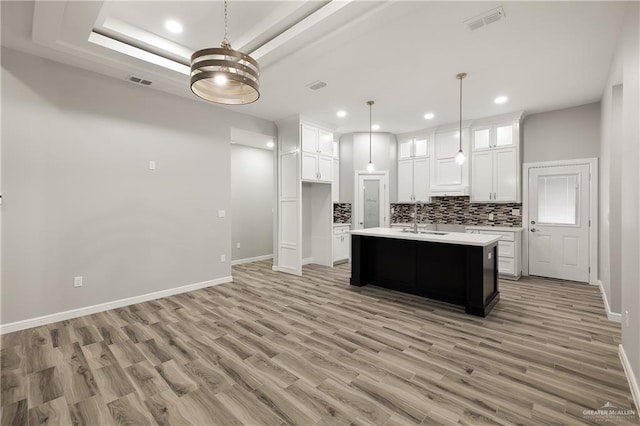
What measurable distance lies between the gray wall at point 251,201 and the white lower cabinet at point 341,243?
6.11ft

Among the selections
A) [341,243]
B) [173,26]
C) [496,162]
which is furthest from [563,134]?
[173,26]

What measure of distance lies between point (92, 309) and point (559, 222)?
7356 mm

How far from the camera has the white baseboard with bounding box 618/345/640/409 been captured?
6.51ft

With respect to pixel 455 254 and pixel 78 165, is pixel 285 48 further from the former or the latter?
pixel 455 254

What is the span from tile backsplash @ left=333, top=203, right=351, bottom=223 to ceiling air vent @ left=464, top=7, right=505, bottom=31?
4.67 meters

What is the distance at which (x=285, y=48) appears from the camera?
10.5 feet

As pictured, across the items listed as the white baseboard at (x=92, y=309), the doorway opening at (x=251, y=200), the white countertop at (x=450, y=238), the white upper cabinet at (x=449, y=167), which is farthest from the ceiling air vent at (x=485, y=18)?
the white baseboard at (x=92, y=309)

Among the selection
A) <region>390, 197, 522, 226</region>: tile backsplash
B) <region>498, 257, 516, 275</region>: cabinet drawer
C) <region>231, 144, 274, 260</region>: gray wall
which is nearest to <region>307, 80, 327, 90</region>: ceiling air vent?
<region>231, 144, 274, 260</region>: gray wall

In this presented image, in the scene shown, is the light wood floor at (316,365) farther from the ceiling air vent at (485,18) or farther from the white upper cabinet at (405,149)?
the white upper cabinet at (405,149)

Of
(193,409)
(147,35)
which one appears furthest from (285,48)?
(193,409)

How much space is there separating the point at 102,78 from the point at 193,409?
160 inches

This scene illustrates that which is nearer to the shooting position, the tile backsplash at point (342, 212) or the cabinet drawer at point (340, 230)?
the cabinet drawer at point (340, 230)

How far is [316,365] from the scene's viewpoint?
248cm

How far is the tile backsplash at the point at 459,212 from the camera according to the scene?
18.9 feet
